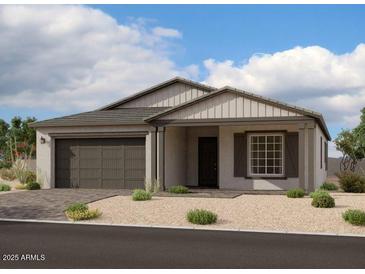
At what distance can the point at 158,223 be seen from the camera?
12859 millimetres

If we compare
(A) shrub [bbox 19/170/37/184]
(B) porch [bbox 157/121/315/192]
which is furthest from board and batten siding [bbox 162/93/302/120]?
(A) shrub [bbox 19/170/37/184]

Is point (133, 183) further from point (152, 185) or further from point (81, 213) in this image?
point (81, 213)

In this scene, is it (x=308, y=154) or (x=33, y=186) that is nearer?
(x=308, y=154)

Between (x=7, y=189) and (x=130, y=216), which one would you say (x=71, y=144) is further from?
(x=130, y=216)

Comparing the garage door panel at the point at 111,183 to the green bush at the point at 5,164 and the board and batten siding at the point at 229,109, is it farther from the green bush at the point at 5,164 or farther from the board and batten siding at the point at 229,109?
the green bush at the point at 5,164

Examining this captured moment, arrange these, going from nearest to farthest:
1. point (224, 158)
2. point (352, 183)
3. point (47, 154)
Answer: point (352, 183) → point (224, 158) → point (47, 154)

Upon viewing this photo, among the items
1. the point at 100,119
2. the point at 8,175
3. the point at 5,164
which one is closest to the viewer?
the point at 100,119

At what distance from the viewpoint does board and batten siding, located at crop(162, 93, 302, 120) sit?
18562 millimetres

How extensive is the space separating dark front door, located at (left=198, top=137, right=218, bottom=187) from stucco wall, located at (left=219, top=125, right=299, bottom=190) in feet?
3.74

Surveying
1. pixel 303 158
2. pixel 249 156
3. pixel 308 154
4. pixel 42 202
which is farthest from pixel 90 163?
pixel 308 154

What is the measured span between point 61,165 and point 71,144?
3.47ft

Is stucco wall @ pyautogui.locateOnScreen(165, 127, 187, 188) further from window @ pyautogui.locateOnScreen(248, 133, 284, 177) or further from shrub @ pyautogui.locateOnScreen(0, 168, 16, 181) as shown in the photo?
shrub @ pyautogui.locateOnScreen(0, 168, 16, 181)

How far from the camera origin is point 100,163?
70.2 ft

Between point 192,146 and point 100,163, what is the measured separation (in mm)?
4297
